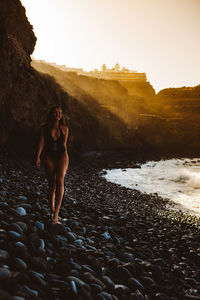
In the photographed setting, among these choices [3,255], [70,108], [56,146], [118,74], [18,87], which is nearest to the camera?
[3,255]

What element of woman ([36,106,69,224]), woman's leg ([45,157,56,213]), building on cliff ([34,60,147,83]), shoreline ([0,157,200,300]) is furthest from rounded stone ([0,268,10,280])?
building on cliff ([34,60,147,83])

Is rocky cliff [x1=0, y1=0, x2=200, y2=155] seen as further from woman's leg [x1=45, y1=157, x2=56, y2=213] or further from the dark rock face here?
woman's leg [x1=45, y1=157, x2=56, y2=213]

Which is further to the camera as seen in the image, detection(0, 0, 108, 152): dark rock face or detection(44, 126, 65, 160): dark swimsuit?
detection(0, 0, 108, 152): dark rock face

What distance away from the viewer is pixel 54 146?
4.54 meters

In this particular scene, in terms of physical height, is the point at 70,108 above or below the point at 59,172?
above

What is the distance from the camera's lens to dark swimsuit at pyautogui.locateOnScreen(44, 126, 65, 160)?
4531 millimetres

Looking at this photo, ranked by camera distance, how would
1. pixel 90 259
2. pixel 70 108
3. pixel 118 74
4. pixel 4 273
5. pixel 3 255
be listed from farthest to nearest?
1. pixel 118 74
2. pixel 70 108
3. pixel 90 259
4. pixel 3 255
5. pixel 4 273

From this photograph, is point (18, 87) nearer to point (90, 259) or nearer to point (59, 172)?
point (59, 172)

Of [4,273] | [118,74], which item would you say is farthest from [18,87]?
[118,74]

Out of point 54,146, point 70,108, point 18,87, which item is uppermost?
point 70,108

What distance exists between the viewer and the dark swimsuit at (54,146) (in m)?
4.53

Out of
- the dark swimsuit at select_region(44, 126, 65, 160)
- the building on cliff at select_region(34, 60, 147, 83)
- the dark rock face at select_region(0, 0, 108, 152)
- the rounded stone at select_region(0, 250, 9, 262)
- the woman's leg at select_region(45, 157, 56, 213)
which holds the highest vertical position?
the building on cliff at select_region(34, 60, 147, 83)

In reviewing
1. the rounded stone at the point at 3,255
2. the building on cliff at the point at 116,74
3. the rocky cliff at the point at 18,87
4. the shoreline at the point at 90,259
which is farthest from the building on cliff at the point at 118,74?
the rounded stone at the point at 3,255

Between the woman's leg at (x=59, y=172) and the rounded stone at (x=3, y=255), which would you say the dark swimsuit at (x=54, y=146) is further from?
the rounded stone at (x=3, y=255)
